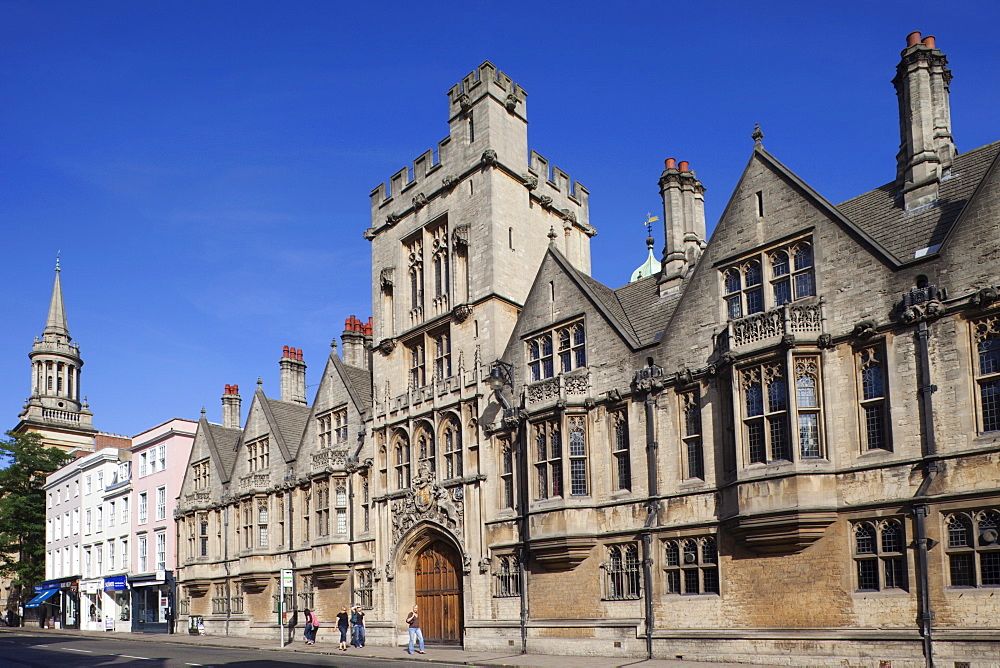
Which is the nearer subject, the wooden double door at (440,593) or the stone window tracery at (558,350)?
the stone window tracery at (558,350)

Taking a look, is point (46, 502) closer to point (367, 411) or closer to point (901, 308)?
point (367, 411)

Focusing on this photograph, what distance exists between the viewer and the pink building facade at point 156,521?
52906 millimetres

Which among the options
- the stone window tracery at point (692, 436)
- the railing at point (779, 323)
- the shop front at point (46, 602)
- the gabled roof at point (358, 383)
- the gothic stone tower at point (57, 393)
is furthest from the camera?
the gothic stone tower at point (57, 393)

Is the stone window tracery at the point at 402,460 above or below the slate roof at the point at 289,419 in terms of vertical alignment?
below

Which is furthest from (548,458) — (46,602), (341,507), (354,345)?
(46,602)

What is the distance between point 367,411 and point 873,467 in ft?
72.2

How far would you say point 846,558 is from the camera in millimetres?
21266

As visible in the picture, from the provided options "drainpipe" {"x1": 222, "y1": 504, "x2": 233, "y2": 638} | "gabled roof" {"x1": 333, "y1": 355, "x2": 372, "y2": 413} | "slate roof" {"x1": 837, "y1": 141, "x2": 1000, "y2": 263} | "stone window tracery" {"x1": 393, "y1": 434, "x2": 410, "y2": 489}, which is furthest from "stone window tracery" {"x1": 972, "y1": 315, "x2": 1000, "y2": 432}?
"drainpipe" {"x1": 222, "y1": 504, "x2": 233, "y2": 638}

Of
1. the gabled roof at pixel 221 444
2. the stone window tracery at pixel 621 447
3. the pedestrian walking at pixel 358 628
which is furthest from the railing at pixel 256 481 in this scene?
the stone window tracery at pixel 621 447

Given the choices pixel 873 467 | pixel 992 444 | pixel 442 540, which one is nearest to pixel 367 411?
pixel 442 540

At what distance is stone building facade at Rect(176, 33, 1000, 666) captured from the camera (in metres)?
20.1

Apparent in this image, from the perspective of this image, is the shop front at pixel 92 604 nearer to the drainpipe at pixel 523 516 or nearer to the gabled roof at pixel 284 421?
the gabled roof at pixel 284 421

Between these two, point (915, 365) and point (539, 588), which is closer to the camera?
point (915, 365)

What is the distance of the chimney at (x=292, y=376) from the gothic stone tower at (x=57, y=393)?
55.6m
